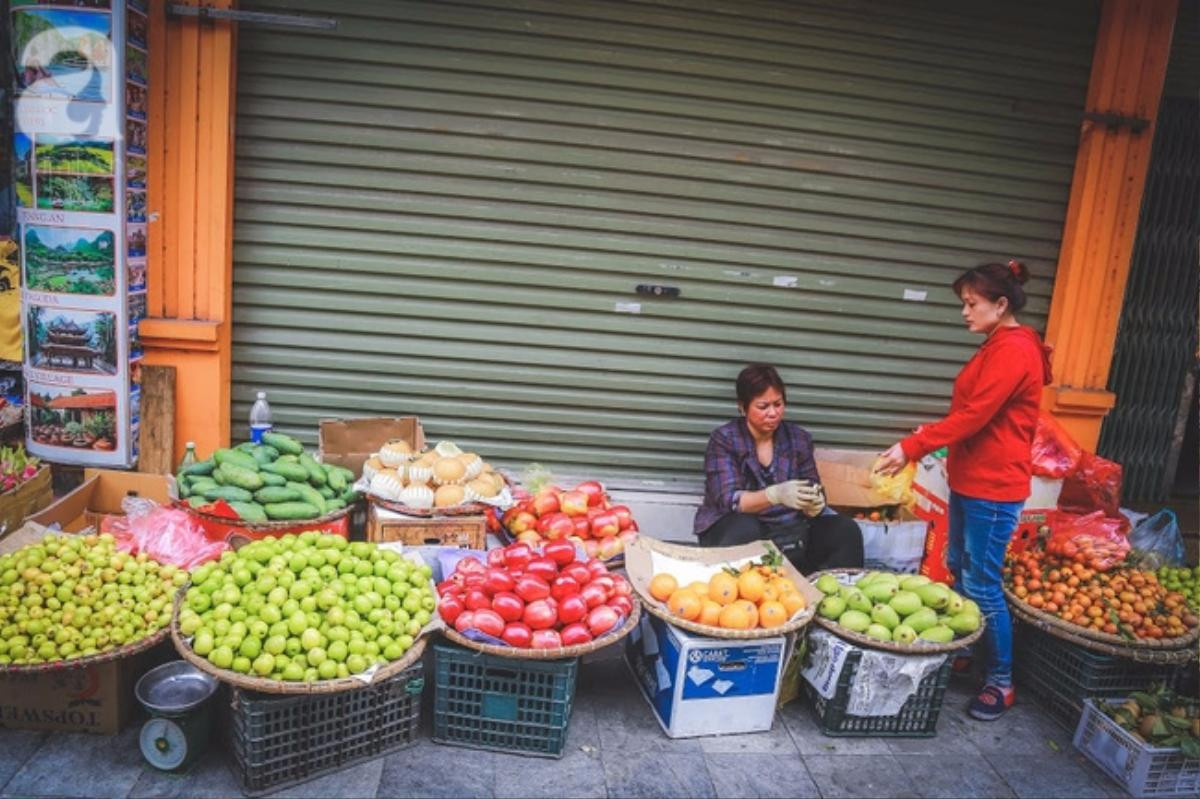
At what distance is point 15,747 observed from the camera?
3781mm

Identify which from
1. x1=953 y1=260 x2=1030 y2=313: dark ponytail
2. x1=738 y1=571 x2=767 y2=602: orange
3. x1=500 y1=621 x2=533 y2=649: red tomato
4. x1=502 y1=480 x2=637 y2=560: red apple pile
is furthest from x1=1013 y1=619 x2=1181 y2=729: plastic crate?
x1=500 y1=621 x2=533 y2=649: red tomato

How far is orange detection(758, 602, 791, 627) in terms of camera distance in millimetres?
4137

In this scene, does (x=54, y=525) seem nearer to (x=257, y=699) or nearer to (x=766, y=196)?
(x=257, y=699)

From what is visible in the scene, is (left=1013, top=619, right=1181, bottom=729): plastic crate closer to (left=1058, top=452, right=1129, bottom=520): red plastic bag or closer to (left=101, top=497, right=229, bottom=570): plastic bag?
(left=1058, top=452, right=1129, bottom=520): red plastic bag

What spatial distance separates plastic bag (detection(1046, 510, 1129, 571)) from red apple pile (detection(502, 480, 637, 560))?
2.48 m

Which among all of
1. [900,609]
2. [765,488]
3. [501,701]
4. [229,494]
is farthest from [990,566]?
[229,494]

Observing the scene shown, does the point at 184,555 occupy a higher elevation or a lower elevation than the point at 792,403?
lower

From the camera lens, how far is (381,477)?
4.98m

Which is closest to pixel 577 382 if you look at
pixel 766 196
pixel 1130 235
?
pixel 766 196

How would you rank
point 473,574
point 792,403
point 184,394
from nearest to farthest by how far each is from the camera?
point 473,574
point 184,394
point 792,403

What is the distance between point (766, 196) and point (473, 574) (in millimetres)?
3176

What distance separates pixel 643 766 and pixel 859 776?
0.98 meters

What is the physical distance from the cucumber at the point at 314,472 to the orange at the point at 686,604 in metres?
2.10

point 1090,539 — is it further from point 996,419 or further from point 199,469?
point 199,469
